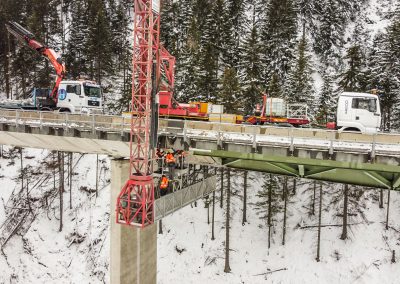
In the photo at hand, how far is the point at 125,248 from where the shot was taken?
58.4 feet

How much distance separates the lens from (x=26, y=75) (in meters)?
46.4

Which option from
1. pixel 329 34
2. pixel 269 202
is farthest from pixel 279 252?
pixel 329 34

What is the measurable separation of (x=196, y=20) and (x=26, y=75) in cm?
2759

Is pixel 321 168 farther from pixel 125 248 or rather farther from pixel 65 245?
pixel 65 245

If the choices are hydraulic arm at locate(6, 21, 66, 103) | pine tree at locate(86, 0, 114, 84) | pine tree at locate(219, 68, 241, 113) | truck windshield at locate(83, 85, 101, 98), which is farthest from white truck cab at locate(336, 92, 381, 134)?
pine tree at locate(86, 0, 114, 84)

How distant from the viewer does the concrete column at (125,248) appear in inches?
687

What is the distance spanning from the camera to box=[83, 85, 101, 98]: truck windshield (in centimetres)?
2748

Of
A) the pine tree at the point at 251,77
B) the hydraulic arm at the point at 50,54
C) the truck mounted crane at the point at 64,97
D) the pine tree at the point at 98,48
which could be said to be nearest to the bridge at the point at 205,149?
the truck mounted crane at the point at 64,97

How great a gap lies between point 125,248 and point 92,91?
15388 millimetres

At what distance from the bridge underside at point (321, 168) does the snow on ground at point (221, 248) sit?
14.8 meters

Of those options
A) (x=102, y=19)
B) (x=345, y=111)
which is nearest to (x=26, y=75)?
(x=102, y=19)

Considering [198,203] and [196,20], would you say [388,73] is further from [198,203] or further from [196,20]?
[196,20]

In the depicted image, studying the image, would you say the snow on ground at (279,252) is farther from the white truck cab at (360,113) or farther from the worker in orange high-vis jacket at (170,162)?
the worker in orange high-vis jacket at (170,162)

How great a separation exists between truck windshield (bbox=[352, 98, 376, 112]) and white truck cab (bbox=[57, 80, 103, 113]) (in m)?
20.2
